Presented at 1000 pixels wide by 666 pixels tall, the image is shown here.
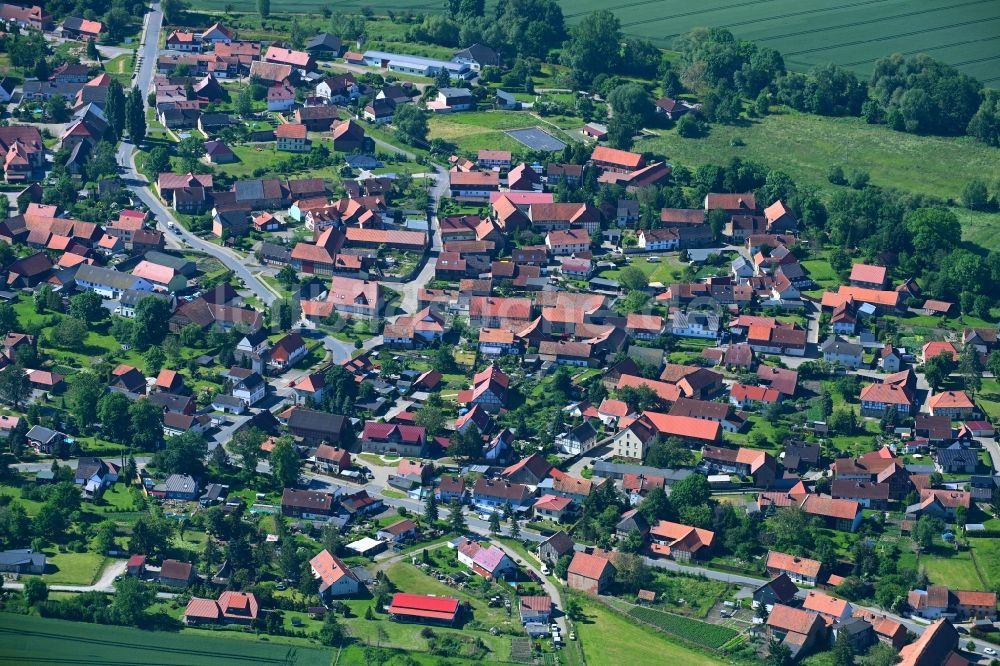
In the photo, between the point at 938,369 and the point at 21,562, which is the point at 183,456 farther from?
the point at 938,369

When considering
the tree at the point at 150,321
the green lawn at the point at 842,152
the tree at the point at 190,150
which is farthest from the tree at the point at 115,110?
the green lawn at the point at 842,152

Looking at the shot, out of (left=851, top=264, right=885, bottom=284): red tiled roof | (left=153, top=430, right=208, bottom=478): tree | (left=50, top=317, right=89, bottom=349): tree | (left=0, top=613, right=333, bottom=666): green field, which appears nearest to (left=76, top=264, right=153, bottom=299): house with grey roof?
(left=50, top=317, right=89, bottom=349): tree

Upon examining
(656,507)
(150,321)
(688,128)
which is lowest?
(656,507)

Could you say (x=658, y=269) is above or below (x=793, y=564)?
above

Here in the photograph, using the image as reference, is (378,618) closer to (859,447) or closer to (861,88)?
(859,447)

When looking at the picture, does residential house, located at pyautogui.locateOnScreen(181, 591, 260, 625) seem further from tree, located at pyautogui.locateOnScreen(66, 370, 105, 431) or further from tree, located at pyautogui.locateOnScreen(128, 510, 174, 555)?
tree, located at pyautogui.locateOnScreen(66, 370, 105, 431)

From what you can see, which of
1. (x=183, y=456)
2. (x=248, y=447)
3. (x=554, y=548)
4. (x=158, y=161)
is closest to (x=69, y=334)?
(x=183, y=456)
